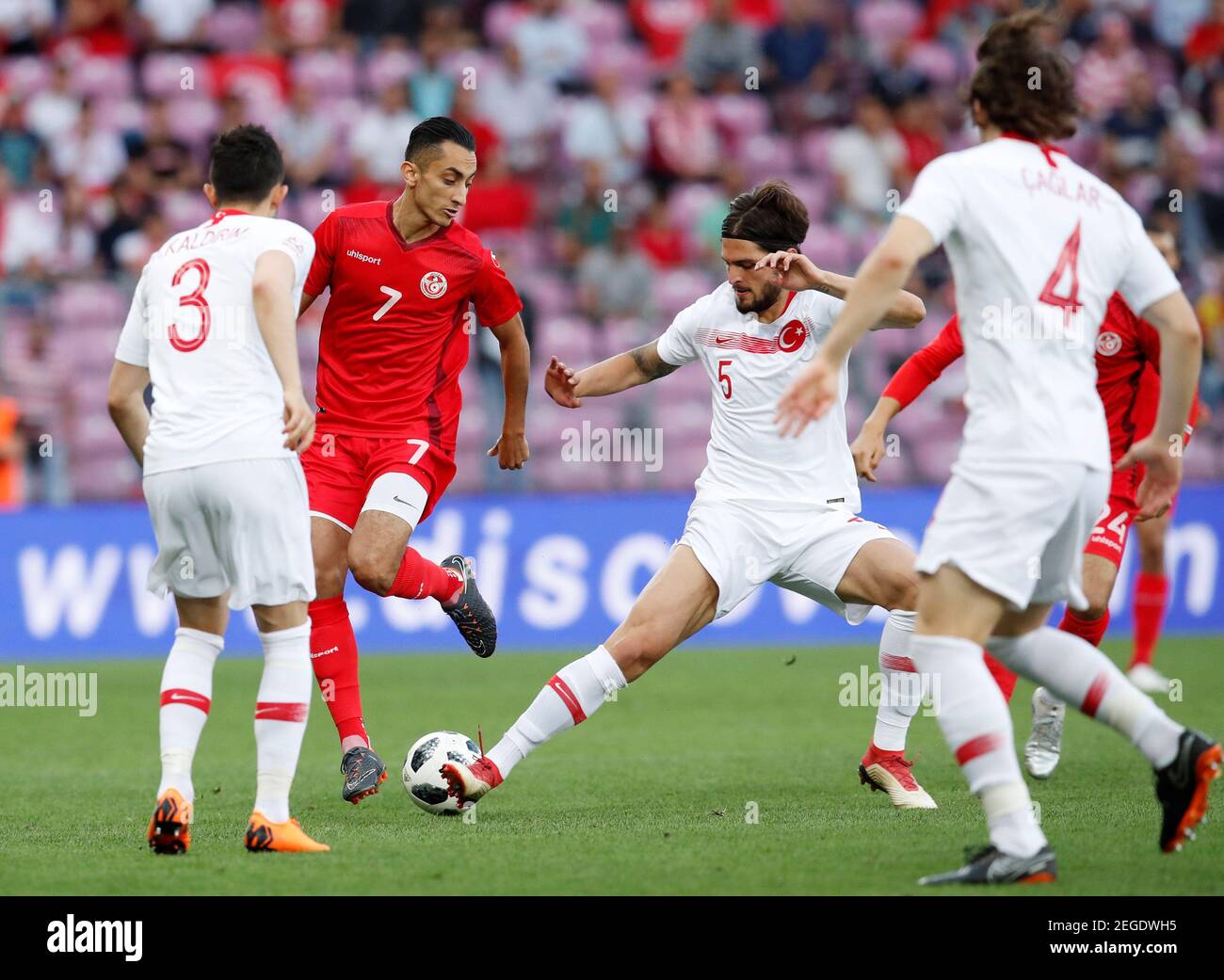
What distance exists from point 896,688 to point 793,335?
1462 millimetres

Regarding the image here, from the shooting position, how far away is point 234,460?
5383 mm

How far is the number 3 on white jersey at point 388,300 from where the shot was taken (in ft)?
23.5

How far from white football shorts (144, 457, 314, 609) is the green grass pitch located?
86 cm

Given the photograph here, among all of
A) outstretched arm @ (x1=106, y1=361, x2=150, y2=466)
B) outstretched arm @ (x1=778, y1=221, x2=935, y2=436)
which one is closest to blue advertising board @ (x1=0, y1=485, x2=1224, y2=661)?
outstretched arm @ (x1=106, y1=361, x2=150, y2=466)

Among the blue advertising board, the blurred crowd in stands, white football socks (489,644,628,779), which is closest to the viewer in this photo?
white football socks (489,644,628,779)

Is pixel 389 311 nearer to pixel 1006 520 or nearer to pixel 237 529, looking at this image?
pixel 237 529

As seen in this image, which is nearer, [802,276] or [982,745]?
[982,745]

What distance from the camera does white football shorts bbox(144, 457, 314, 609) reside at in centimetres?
538

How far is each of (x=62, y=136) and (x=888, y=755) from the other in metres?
11.9

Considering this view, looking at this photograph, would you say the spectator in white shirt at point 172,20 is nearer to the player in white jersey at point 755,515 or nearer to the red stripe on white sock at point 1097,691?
the player in white jersey at point 755,515

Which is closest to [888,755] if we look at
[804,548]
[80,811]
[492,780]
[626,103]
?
[804,548]

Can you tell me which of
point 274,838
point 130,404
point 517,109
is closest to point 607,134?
point 517,109

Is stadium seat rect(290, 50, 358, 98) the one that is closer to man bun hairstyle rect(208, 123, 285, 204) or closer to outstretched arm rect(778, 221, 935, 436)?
man bun hairstyle rect(208, 123, 285, 204)

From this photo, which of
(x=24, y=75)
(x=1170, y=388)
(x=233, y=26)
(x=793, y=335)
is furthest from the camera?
(x=233, y=26)
